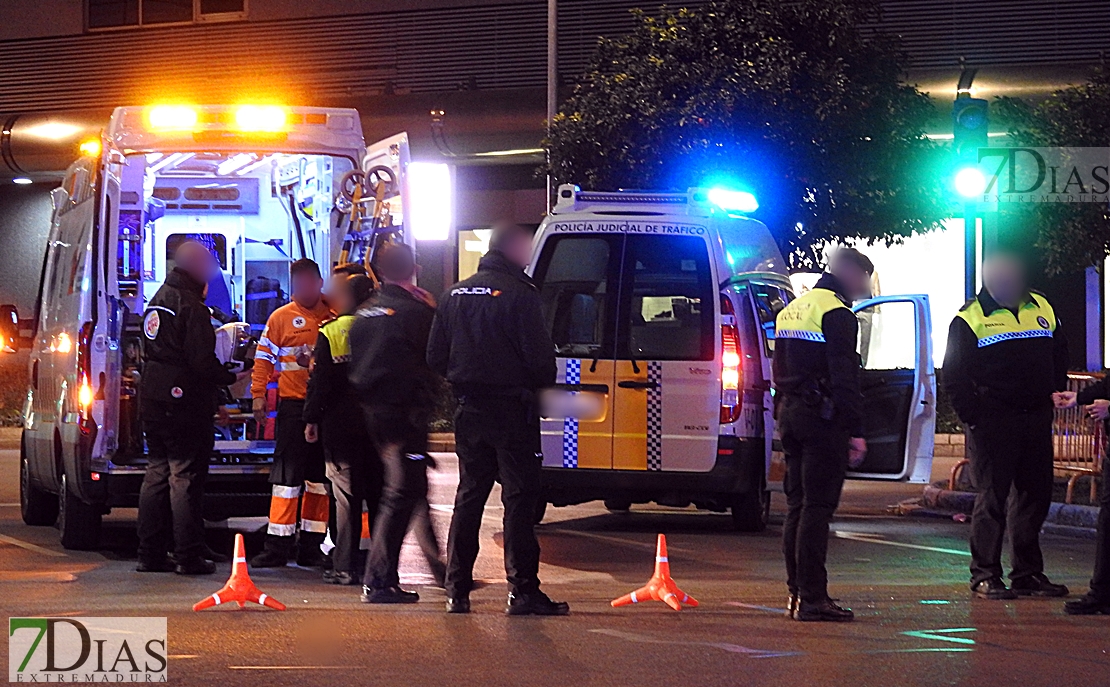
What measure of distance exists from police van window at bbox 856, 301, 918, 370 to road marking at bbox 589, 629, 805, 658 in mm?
4319

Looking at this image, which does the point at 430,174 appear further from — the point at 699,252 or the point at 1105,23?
the point at 699,252

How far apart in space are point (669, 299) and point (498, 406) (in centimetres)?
357

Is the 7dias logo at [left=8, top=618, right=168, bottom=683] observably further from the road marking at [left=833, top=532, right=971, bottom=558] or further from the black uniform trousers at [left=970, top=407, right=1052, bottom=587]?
the road marking at [left=833, top=532, right=971, bottom=558]

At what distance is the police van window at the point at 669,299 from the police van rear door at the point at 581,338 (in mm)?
132

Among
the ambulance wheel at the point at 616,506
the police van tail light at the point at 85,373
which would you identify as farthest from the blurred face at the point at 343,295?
the ambulance wheel at the point at 616,506

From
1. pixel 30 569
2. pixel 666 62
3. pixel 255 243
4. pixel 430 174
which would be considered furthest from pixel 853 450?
pixel 430 174

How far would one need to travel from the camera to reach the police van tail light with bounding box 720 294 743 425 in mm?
10680

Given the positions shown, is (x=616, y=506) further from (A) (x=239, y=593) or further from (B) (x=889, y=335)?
(A) (x=239, y=593)

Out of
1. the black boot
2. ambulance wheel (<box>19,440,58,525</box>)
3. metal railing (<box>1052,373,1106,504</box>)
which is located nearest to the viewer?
the black boot

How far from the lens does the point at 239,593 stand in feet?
25.2

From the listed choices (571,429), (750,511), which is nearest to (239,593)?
(571,429)

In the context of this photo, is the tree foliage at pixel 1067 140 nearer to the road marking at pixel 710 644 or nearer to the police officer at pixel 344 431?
the police officer at pixel 344 431

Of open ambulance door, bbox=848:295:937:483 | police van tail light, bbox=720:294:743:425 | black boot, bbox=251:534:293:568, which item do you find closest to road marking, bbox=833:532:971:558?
open ambulance door, bbox=848:295:937:483

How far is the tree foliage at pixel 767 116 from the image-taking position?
59.8ft
